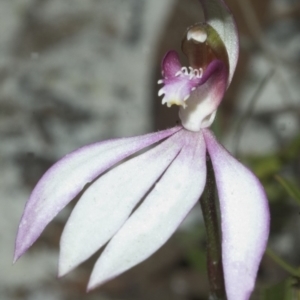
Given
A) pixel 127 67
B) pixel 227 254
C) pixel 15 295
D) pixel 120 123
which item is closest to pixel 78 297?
pixel 15 295

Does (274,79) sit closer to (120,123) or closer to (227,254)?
(120,123)

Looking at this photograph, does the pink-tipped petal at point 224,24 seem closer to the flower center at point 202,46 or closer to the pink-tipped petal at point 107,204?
the flower center at point 202,46

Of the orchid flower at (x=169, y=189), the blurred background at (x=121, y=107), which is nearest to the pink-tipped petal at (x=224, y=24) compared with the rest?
the orchid flower at (x=169, y=189)

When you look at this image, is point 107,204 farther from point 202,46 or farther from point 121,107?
point 121,107

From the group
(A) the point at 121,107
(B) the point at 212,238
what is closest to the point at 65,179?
(B) the point at 212,238

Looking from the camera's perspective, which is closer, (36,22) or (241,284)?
(241,284)

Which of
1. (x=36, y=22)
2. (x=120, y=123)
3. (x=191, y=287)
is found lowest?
(x=191, y=287)

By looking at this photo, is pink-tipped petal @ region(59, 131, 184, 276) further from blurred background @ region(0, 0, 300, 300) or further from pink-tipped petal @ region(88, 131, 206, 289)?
blurred background @ region(0, 0, 300, 300)
